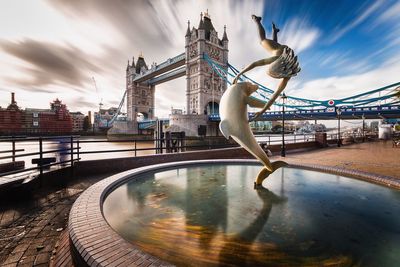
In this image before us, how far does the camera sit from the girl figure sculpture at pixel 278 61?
12.3 ft

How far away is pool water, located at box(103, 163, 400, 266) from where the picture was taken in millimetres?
1910

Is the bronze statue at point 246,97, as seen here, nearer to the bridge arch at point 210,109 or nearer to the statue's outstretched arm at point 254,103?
the statue's outstretched arm at point 254,103

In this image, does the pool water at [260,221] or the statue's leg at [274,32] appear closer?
the pool water at [260,221]

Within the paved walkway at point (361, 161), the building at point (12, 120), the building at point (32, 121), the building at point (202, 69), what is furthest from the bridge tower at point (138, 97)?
the paved walkway at point (361, 161)

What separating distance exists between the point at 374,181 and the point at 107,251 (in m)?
5.35

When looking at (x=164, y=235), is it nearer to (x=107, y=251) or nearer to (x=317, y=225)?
(x=107, y=251)

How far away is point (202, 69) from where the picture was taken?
50.4 m

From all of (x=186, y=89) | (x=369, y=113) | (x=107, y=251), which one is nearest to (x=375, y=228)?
(x=107, y=251)

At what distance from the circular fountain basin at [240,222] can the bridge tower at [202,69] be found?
44.7 metres

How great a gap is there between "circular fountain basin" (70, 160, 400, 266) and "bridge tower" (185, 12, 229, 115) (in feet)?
147

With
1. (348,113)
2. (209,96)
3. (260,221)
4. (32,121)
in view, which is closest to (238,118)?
(260,221)

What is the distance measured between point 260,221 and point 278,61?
2903 mm

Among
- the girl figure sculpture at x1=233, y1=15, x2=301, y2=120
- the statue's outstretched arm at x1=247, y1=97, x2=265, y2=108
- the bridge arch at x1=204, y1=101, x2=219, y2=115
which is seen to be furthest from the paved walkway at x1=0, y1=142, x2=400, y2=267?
the bridge arch at x1=204, y1=101, x2=219, y2=115

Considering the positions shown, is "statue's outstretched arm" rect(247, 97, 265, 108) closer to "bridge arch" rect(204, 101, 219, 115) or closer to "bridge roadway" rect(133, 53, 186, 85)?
"bridge arch" rect(204, 101, 219, 115)
